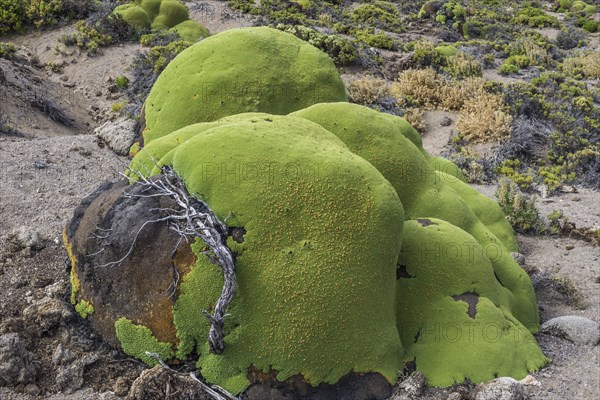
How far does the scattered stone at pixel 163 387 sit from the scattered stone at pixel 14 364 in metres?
1.02

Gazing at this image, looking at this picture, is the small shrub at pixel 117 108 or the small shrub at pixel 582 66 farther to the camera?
the small shrub at pixel 582 66

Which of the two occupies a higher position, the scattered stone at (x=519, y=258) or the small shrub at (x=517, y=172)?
the scattered stone at (x=519, y=258)

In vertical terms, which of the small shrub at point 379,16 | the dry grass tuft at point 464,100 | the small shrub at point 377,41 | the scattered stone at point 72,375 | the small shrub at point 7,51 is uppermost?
the scattered stone at point 72,375

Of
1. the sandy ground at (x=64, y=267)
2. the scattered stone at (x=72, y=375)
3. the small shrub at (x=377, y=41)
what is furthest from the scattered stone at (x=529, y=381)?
the small shrub at (x=377, y=41)

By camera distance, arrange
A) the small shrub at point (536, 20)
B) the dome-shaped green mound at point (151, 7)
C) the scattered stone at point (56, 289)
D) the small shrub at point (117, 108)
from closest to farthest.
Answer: the scattered stone at point (56, 289)
the small shrub at point (117, 108)
the dome-shaped green mound at point (151, 7)
the small shrub at point (536, 20)

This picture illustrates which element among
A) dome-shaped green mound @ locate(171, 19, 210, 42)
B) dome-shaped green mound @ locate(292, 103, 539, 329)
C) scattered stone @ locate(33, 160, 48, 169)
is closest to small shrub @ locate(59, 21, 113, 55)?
dome-shaped green mound @ locate(171, 19, 210, 42)

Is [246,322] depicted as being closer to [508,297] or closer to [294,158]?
[294,158]

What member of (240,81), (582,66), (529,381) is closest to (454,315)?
(529,381)

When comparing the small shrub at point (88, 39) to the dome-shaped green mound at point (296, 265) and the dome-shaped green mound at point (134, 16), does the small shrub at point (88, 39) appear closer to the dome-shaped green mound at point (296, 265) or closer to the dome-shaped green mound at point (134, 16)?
the dome-shaped green mound at point (134, 16)

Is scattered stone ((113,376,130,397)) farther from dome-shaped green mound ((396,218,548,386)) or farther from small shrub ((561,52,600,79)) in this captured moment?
small shrub ((561,52,600,79))

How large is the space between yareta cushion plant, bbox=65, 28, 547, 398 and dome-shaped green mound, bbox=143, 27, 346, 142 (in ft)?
6.20

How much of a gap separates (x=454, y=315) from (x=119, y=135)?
7473 mm

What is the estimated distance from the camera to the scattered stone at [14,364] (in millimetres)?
4617

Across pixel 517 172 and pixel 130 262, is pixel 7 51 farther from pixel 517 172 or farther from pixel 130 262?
pixel 517 172
